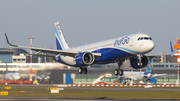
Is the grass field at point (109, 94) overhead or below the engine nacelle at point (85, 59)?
below

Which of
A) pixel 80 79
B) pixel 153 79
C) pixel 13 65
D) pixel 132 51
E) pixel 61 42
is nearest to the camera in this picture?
pixel 132 51

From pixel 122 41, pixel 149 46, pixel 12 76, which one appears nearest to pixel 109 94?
pixel 122 41

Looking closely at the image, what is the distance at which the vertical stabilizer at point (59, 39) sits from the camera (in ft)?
233

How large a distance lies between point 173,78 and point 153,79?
68.1ft

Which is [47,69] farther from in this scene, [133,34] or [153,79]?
[133,34]

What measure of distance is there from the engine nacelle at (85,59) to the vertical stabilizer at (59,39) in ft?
52.6

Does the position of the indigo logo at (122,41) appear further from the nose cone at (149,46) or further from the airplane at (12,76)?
the airplane at (12,76)

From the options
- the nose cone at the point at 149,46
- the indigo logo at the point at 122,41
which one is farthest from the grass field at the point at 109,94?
Answer: the indigo logo at the point at 122,41

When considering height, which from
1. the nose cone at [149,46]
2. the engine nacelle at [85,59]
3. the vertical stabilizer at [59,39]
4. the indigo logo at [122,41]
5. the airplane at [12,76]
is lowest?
the airplane at [12,76]

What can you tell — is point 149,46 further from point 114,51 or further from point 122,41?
point 114,51

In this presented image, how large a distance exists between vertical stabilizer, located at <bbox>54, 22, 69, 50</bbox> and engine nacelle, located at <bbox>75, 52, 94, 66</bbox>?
1603cm

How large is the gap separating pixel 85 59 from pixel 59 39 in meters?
19.7

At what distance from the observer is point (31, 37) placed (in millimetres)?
136625

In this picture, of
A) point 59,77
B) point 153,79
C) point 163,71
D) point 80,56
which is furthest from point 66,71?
point 80,56
